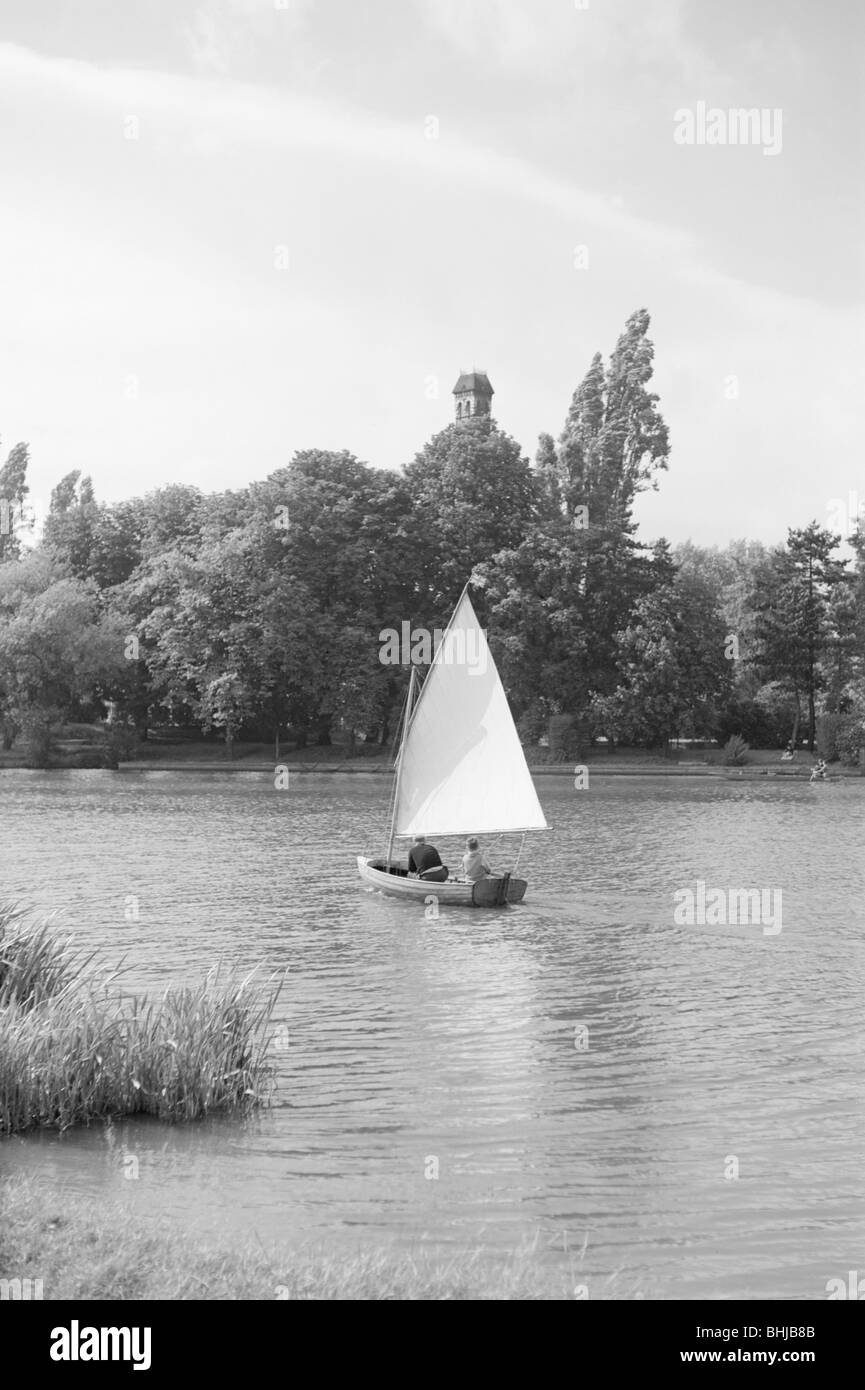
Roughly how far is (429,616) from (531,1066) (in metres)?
69.7

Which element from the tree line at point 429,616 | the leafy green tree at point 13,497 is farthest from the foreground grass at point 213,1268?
the leafy green tree at point 13,497

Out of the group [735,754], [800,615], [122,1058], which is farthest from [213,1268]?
[800,615]

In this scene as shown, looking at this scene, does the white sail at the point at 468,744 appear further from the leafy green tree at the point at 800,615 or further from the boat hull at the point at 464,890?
the leafy green tree at the point at 800,615

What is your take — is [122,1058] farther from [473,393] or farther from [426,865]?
[473,393]

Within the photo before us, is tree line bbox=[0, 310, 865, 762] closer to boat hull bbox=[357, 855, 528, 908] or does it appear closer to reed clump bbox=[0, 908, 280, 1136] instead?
boat hull bbox=[357, 855, 528, 908]

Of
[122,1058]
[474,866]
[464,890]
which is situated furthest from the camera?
[474,866]

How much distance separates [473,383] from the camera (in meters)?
154

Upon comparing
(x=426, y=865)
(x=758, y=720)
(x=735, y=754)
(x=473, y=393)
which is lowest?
(x=426, y=865)

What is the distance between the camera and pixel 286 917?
30.9 metres

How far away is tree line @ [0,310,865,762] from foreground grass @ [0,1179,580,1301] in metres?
69.4

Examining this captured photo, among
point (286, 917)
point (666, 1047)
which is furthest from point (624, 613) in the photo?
point (666, 1047)

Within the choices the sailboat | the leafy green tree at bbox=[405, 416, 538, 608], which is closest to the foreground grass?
the sailboat

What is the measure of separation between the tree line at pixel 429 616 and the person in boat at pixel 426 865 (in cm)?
4729

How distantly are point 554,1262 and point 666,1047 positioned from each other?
8271 mm
